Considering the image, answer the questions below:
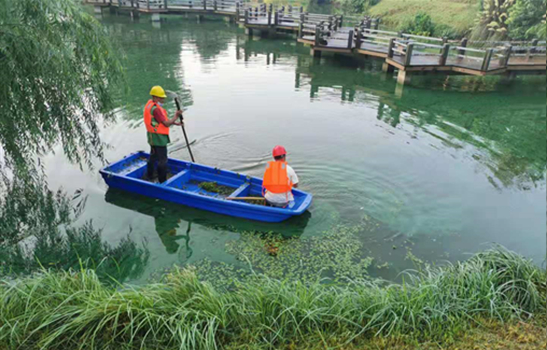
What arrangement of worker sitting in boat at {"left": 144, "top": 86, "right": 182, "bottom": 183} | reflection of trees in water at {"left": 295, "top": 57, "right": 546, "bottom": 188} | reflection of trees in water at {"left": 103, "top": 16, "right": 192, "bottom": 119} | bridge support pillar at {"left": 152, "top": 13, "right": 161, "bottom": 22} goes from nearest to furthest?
1. worker sitting in boat at {"left": 144, "top": 86, "right": 182, "bottom": 183}
2. reflection of trees in water at {"left": 295, "top": 57, "right": 546, "bottom": 188}
3. reflection of trees in water at {"left": 103, "top": 16, "right": 192, "bottom": 119}
4. bridge support pillar at {"left": 152, "top": 13, "right": 161, "bottom": 22}

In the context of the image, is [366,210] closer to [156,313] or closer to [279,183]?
[279,183]

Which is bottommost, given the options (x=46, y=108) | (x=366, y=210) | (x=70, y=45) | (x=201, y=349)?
(x=366, y=210)

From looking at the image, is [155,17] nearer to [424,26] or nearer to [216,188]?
[424,26]

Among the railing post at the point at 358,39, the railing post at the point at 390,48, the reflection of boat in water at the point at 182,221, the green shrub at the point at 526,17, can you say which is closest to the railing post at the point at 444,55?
the railing post at the point at 390,48

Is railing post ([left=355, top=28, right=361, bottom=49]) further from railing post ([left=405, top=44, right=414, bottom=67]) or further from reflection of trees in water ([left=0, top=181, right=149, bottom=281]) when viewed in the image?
reflection of trees in water ([left=0, top=181, right=149, bottom=281])

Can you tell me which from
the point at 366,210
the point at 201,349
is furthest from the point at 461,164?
the point at 201,349

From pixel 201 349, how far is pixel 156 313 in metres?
0.66

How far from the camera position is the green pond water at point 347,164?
6594 millimetres

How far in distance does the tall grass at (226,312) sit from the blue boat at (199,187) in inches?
95.5

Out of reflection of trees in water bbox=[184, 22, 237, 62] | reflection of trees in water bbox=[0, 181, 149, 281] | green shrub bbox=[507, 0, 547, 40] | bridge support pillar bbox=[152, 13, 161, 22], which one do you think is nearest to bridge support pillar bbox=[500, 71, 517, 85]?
green shrub bbox=[507, 0, 547, 40]

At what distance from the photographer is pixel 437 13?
27.8m

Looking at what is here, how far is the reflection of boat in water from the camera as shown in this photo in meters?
6.86

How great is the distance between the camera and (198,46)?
938 inches

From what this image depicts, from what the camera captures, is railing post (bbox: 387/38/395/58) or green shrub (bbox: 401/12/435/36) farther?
green shrub (bbox: 401/12/435/36)
